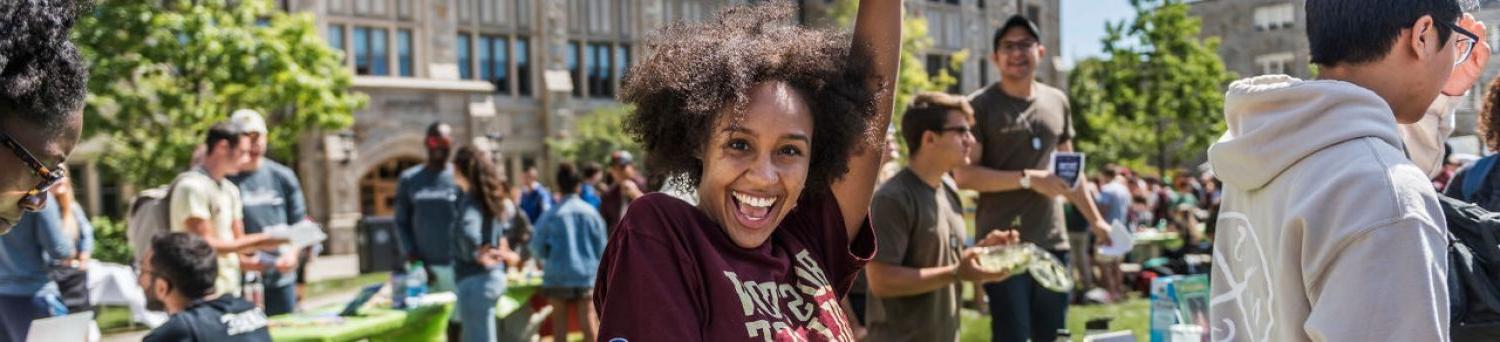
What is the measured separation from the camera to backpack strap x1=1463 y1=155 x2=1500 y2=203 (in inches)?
141

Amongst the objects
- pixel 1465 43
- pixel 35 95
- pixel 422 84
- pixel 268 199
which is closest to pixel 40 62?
pixel 35 95

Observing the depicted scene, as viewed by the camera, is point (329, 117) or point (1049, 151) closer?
point (1049, 151)

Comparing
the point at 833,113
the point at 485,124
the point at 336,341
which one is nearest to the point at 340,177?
the point at 485,124

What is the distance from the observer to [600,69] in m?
32.6

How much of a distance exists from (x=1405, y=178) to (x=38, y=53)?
211cm

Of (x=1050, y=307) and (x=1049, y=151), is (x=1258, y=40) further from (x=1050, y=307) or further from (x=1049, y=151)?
(x=1050, y=307)

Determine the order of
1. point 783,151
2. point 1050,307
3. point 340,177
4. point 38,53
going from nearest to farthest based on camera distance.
A: point 38,53, point 783,151, point 1050,307, point 340,177

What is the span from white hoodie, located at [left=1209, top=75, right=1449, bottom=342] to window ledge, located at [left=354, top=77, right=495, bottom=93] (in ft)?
88.8

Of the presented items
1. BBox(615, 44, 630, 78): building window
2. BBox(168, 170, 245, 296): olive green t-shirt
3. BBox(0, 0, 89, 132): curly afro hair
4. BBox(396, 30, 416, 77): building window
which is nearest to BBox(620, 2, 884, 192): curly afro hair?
BBox(0, 0, 89, 132): curly afro hair

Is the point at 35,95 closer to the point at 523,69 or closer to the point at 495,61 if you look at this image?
the point at 495,61

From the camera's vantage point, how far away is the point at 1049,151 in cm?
562

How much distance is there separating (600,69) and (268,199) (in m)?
25.6

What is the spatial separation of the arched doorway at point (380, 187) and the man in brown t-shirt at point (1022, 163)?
24.2 m

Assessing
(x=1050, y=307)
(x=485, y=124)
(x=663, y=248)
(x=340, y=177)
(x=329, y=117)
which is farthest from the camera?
(x=485, y=124)
